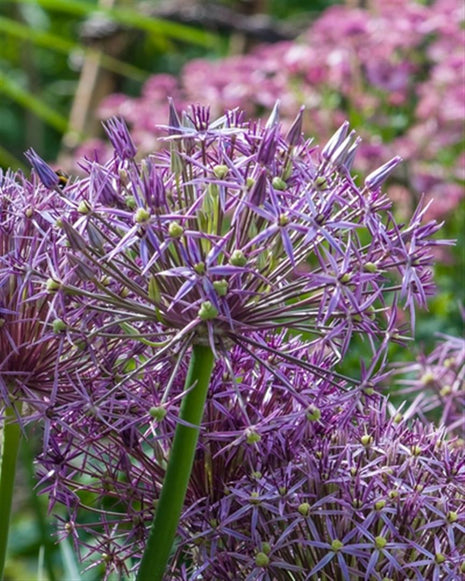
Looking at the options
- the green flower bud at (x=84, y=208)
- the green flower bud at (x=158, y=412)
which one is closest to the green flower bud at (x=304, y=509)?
the green flower bud at (x=158, y=412)

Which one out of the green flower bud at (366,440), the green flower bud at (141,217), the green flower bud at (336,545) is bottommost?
the green flower bud at (336,545)

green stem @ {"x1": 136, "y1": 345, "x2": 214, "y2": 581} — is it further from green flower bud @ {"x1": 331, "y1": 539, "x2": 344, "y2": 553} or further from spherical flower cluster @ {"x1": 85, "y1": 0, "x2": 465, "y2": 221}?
spherical flower cluster @ {"x1": 85, "y1": 0, "x2": 465, "y2": 221}

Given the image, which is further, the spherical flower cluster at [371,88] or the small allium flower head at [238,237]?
the spherical flower cluster at [371,88]

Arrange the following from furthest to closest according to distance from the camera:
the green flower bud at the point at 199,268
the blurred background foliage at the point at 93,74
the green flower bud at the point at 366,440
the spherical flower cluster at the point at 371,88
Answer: the spherical flower cluster at the point at 371,88
the blurred background foliage at the point at 93,74
the green flower bud at the point at 366,440
the green flower bud at the point at 199,268

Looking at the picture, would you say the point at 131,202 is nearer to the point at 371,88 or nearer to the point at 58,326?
the point at 58,326

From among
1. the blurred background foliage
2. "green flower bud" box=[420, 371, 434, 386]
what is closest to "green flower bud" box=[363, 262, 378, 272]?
the blurred background foliage

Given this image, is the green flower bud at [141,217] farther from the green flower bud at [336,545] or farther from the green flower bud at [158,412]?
the green flower bud at [336,545]

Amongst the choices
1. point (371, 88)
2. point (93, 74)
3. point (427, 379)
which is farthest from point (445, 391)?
point (93, 74)

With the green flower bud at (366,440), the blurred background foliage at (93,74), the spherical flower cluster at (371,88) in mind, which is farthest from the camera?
the spherical flower cluster at (371,88)
